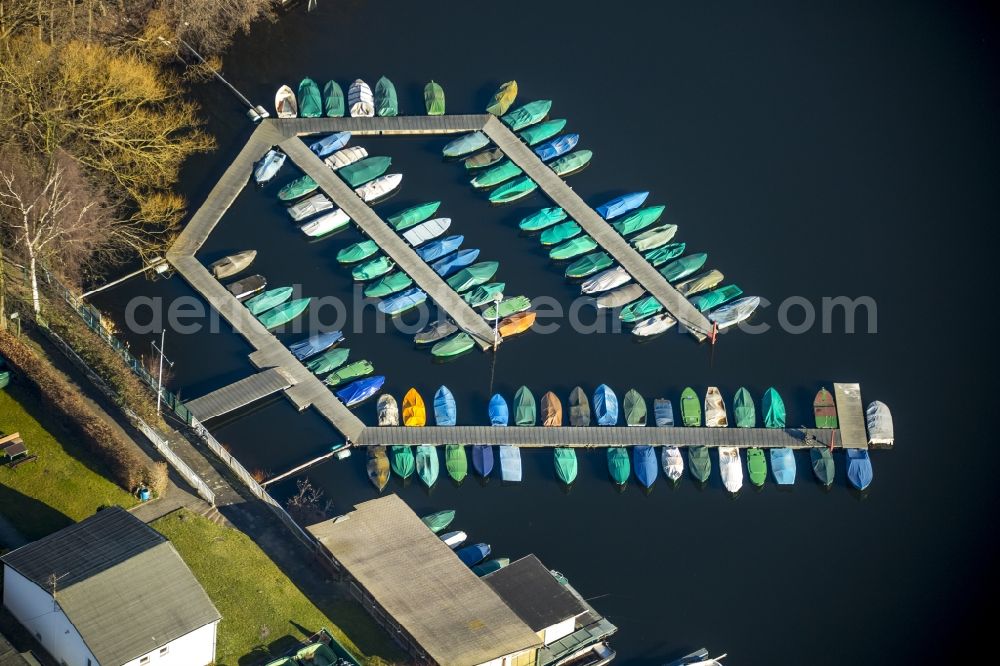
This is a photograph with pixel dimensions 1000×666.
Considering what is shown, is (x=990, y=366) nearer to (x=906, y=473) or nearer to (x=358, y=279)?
(x=906, y=473)

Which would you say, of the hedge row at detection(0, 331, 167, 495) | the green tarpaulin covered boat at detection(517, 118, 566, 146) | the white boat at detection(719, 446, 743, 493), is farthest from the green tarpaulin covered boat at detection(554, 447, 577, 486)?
the green tarpaulin covered boat at detection(517, 118, 566, 146)

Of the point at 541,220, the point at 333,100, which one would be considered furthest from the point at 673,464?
the point at 333,100

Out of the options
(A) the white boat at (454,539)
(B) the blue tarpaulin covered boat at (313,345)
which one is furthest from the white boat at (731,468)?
(B) the blue tarpaulin covered boat at (313,345)

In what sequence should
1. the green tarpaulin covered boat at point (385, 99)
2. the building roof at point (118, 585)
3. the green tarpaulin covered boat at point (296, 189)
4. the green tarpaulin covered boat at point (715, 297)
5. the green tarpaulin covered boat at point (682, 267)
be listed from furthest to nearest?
the green tarpaulin covered boat at point (385, 99) < the green tarpaulin covered boat at point (296, 189) < the green tarpaulin covered boat at point (682, 267) < the green tarpaulin covered boat at point (715, 297) < the building roof at point (118, 585)

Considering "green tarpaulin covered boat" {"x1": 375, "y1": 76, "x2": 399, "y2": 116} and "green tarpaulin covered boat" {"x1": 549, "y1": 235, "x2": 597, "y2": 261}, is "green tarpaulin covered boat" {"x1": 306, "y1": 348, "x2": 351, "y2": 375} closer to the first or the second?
"green tarpaulin covered boat" {"x1": 549, "y1": 235, "x2": 597, "y2": 261}

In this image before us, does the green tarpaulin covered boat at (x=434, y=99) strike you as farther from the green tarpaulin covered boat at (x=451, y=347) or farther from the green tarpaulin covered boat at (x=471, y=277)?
the green tarpaulin covered boat at (x=451, y=347)

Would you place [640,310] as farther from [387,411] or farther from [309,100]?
[309,100]
